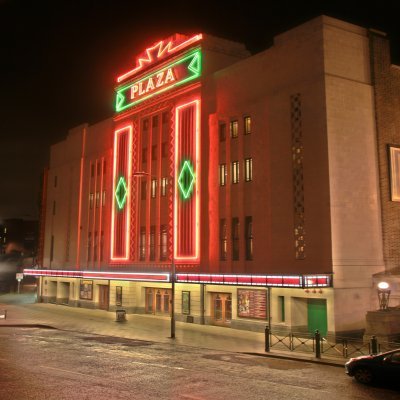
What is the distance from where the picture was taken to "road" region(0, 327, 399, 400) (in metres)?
13.5

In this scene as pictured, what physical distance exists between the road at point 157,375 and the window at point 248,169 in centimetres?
1191

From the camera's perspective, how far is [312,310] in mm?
26844

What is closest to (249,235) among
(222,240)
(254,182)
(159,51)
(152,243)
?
(222,240)

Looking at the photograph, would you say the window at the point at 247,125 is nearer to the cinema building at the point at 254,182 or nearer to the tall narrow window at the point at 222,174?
the cinema building at the point at 254,182

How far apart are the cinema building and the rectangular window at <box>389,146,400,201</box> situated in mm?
121

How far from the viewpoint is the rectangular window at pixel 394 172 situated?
28094 millimetres

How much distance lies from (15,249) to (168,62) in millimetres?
97281

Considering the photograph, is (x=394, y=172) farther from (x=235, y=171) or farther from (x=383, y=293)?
(x=235, y=171)

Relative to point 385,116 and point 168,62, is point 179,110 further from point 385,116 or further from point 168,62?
point 385,116

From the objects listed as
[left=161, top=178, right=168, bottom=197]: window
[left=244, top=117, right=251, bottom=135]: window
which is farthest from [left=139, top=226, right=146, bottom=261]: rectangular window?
[left=244, top=117, right=251, bottom=135]: window

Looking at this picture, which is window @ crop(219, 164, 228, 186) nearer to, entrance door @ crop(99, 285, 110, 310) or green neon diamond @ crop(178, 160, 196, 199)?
green neon diamond @ crop(178, 160, 196, 199)

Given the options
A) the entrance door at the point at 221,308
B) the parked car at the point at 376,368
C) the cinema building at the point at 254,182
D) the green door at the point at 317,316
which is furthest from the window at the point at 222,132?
the parked car at the point at 376,368

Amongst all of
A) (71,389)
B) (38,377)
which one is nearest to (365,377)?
(71,389)

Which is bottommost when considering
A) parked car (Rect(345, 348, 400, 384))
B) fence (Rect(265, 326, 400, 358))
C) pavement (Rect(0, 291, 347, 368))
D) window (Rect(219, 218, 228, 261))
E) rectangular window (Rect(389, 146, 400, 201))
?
pavement (Rect(0, 291, 347, 368))
